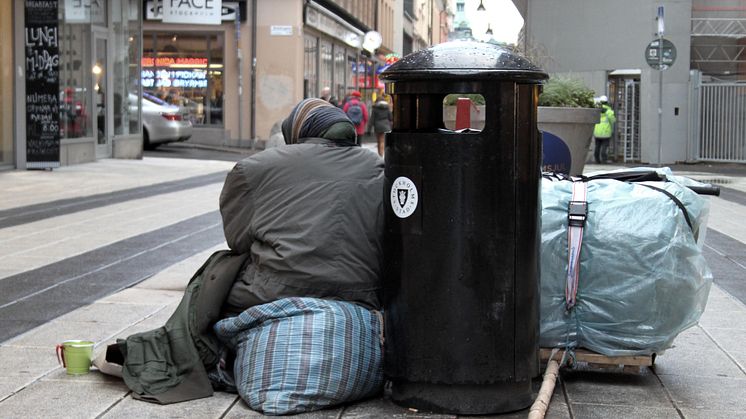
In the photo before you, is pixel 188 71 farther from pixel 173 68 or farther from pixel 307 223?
pixel 307 223

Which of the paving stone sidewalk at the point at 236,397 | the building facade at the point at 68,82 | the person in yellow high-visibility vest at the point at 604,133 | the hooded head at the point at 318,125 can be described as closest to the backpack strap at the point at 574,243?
the paving stone sidewalk at the point at 236,397

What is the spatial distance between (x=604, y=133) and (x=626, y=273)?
71.2 ft

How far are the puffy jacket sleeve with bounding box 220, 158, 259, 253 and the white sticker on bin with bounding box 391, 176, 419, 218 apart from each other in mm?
701

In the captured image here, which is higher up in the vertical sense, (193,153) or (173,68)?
(173,68)

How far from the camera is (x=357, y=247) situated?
15.3 feet

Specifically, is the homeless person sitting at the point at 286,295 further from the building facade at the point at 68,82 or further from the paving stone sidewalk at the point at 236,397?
the building facade at the point at 68,82

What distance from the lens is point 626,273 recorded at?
15.5 ft

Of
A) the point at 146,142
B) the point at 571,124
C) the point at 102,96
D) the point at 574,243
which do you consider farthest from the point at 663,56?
the point at 574,243

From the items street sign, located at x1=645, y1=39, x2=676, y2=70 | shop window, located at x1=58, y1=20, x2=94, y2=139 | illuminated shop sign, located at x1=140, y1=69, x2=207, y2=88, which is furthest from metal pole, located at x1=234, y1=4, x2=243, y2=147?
street sign, located at x1=645, y1=39, x2=676, y2=70

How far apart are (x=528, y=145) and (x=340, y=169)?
0.86 m

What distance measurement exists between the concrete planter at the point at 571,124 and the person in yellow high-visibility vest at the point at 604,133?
16.8 meters

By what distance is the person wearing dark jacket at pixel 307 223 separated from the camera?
459 cm

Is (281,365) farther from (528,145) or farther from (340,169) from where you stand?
(528,145)

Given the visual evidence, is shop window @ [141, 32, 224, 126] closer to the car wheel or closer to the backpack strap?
the car wheel
